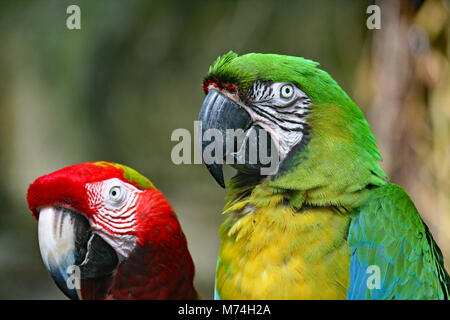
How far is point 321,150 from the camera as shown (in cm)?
116

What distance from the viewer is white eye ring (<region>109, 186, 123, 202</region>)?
1344mm

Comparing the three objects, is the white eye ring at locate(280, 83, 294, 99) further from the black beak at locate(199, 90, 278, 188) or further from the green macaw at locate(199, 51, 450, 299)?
the black beak at locate(199, 90, 278, 188)

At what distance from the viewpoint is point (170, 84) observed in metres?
4.05

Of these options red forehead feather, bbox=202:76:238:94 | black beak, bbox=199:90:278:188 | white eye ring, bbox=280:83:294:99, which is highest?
red forehead feather, bbox=202:76:238:94

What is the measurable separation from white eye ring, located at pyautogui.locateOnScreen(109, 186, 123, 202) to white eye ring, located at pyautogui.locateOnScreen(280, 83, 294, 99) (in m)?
0.60

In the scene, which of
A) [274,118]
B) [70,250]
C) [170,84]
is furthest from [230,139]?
[170,84]

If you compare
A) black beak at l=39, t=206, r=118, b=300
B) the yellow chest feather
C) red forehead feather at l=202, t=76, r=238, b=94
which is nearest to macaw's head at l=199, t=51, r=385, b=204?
red forehead feather at l=202, t=76, r=238, b=94

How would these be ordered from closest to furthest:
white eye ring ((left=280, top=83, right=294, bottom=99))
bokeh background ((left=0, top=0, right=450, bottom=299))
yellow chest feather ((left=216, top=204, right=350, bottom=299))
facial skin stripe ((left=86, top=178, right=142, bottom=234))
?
1. yellow chest feather ((left=216, top=204, right=350, bottom=299))
2. white eye ring ((left=280, top=83, right=294, bottom=99))
3. facial skin stripe ((left=86, top=178, right=142, bottom=234))
4. bokeh background ((left=0, top=0, right=450, bottom=299))

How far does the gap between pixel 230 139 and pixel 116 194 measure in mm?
443

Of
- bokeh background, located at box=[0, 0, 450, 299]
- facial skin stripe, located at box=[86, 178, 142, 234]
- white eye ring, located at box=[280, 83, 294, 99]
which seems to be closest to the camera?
white eye ring, located at box=[280, 83, 294, 99]

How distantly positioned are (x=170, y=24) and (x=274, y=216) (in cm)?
268

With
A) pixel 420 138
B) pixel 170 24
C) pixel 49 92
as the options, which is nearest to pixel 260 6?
pixel 170 24

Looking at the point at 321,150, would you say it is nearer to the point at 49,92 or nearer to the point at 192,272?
the point at 192,272

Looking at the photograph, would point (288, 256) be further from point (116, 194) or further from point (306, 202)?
point (116, 194)
